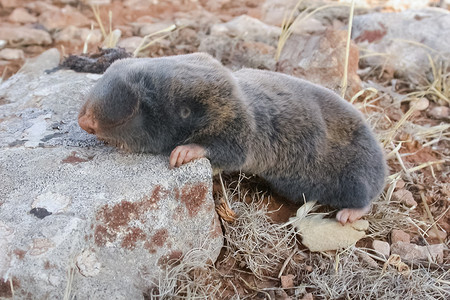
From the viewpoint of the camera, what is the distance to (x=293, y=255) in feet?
7.90

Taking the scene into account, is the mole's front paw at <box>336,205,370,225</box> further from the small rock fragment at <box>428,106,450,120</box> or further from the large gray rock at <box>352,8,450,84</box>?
the large gray rock at <box>352,8,450,84</box>

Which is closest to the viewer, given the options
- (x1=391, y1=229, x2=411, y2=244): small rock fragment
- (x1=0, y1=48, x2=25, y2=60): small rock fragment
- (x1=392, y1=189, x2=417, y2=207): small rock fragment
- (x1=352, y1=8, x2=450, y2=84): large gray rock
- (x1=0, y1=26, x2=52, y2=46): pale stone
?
(x1=391, y1=229, x2=411, y2=244): small rock fragment

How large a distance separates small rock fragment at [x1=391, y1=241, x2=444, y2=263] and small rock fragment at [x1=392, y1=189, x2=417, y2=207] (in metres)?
0.36

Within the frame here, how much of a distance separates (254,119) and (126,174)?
709 millimetres

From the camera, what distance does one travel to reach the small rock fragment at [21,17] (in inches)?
196

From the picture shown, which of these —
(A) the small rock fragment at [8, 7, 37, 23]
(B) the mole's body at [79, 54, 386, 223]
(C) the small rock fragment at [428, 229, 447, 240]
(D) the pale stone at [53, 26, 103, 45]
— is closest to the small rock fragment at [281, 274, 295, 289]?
(B) the mole's body at [79, 54, 386, 223]

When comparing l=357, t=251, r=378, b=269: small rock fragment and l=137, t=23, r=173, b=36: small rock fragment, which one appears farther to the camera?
l=137, t=23, r=173, b=36: small rock fragment

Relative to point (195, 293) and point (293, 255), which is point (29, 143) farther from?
point (293, 255)

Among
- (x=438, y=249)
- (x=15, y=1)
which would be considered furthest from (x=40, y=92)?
(x=15, y=1)

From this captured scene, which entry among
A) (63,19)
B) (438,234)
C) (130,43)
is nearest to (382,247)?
(438,234)

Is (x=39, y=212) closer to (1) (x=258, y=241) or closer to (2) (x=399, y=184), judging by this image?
(1) (x=258, y=241)

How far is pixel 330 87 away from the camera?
3672 millimetres

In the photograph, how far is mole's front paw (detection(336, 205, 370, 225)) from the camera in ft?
8.18

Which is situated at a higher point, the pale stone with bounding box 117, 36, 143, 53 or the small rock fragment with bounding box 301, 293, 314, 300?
the pale stone with bounding box 117, 36, 143, 53
